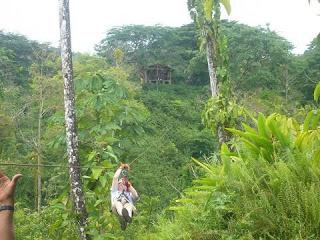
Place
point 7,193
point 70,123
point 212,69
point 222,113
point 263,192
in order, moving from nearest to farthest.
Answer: point 7,193 < point 263,192 < point 70,123 < point 222,113 < point 212,69

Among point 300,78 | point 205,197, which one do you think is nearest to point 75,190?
point 205,197

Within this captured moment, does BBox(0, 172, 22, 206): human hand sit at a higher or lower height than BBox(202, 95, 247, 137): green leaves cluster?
higher

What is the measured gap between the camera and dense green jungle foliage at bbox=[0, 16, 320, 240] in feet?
9.29

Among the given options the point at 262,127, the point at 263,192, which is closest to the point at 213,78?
the point at 262,127

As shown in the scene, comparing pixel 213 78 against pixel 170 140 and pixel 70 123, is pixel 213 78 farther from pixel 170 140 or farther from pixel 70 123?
pixel 170 140

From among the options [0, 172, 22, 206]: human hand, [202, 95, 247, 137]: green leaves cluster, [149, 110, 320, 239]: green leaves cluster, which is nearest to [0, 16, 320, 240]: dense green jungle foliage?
[149, 110, 320, 239]: green leaves cluster

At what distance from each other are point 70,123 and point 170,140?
1558cm

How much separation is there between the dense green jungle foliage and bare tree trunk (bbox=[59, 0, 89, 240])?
138 millimetres

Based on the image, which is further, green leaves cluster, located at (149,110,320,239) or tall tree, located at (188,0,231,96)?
tall tree, located at (188,0,231,96)

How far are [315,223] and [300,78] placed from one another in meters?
21.3

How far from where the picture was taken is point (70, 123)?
4.59 metres

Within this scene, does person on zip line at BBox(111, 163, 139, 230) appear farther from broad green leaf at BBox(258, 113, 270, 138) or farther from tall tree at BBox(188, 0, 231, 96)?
tall tree at BBox(188, 0, 231, 96)

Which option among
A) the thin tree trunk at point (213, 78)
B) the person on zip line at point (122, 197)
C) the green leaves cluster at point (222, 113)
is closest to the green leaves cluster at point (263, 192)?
the person on zip line at point (122, 197)

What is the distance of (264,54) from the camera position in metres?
24.2
